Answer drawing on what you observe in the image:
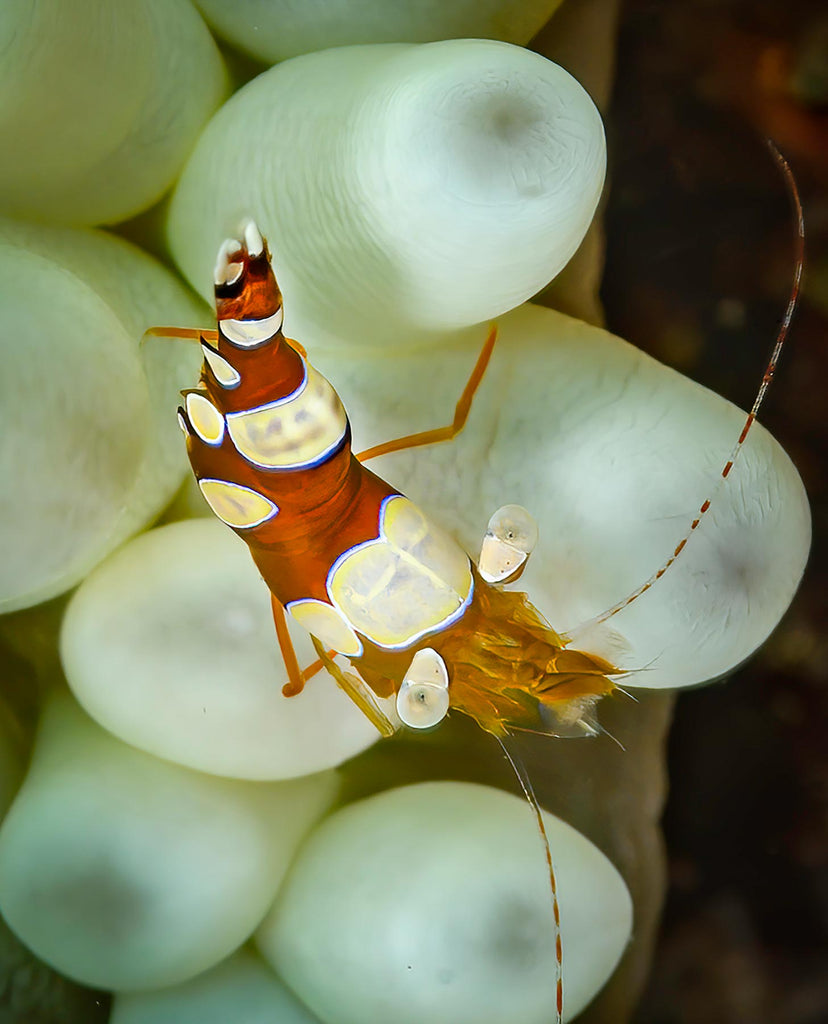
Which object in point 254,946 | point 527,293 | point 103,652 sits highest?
point 527,293

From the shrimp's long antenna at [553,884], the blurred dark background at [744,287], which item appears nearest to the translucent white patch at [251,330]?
the blurred dark background at [744,287]

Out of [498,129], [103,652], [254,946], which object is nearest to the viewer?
[498,129]

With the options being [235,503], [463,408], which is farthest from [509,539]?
[235,503]

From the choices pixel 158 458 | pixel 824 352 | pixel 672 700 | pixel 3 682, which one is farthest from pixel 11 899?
pixel 824 352

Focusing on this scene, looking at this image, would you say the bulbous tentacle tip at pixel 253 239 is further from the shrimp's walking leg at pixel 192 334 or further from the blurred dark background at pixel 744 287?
the blurred dark background at pixel 744 287

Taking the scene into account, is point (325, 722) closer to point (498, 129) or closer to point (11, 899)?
point (11, 899)

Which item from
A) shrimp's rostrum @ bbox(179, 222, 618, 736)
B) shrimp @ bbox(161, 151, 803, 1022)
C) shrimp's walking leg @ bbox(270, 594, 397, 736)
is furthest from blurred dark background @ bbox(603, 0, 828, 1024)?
shrimp's walking leg @ bbox(270, 594, 397, 736)
